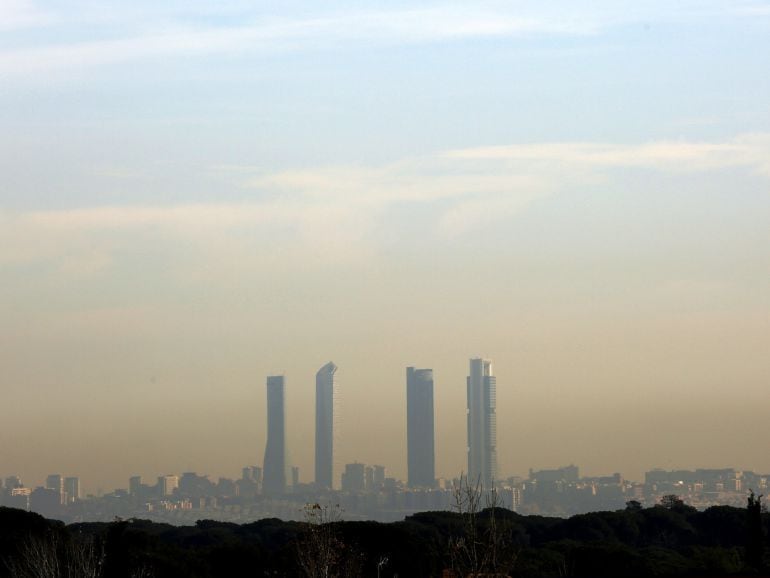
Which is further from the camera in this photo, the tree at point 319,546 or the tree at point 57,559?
the tree at point 57,559

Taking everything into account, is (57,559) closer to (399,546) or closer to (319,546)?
(319,546)

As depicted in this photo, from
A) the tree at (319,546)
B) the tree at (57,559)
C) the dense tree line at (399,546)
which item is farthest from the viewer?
the tree at (57,559)

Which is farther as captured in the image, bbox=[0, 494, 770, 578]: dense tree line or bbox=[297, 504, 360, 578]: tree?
bbox=[0, 494, 770, 578]: dense tree line

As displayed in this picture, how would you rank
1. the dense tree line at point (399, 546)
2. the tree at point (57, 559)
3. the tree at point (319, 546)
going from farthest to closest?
the tree at point (57, 559)
the dense tree line at point (399, 546)
the tree at point (319, 546)

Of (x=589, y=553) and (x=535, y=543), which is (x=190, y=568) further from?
(x=535, y=543)

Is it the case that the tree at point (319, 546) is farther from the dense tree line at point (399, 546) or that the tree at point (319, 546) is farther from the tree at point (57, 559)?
the tree at point (57, 559)

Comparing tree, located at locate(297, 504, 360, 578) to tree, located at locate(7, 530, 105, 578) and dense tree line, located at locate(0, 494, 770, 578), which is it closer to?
dense tree line, located at locate(0, 494, 770, 578)

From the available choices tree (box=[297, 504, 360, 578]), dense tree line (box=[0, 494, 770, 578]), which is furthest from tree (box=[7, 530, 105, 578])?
tree (box=[297, 504, 360, 578])

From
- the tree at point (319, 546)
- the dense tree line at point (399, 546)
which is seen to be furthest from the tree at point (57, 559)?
the tree at point (319, 546)

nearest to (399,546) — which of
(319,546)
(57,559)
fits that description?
(57,559)
